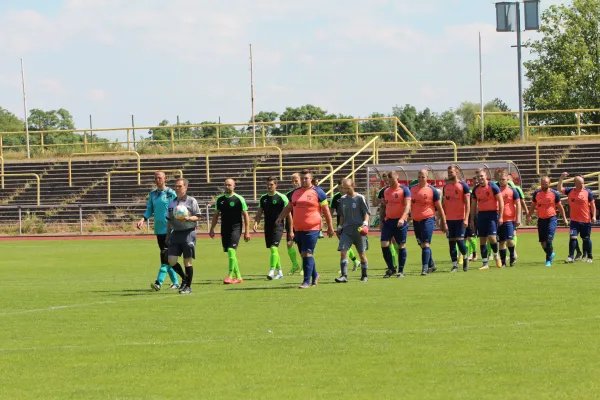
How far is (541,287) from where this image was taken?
54.0 feet

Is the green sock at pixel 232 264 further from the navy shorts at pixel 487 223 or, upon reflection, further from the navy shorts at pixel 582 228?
the navy shorts at pixel 582 228

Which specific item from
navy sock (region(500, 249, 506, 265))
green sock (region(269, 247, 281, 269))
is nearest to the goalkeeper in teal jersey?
green sock (region(269, 247, 281, 269))

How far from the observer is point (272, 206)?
2102 centimetres

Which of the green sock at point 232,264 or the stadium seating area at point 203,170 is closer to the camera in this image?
the green sock at point 232,264

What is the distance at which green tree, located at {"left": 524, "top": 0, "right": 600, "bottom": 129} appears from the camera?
221 feet

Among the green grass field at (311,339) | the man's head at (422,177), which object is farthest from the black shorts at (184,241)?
the man's head at (422,177)

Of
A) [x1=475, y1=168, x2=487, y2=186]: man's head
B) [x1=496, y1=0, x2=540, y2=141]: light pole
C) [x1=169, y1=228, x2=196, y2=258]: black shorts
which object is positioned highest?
[x1=496, y1=0, x2=540, y2=141]: light pole

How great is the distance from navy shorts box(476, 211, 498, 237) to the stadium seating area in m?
23.6

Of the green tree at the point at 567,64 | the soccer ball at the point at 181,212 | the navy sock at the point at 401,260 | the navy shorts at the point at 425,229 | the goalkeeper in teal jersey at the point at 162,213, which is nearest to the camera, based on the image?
the soccer ball at the point at 181,212

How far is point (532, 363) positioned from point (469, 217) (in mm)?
13409

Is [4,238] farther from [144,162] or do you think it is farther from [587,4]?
[587,4]

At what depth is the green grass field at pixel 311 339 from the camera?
8898mm

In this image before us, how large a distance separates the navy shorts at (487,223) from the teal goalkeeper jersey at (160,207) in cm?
663

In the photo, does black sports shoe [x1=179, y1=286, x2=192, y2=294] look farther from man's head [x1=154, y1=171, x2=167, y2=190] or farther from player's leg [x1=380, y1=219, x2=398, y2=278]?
player's leg [x1=380, y1=219, x2=398, y2=278]
